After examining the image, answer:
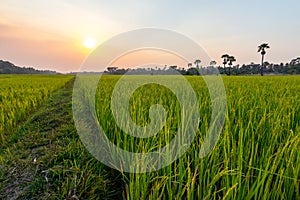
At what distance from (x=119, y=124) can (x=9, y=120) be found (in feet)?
6.25

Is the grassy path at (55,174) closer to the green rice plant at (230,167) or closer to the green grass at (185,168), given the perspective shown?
the green grass at (185,168)

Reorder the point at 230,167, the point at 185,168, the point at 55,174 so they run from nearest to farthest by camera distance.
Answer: the point at 230,167
the point at 185,168
the point at 55,174

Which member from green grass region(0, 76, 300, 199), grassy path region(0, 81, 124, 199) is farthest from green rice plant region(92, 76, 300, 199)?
grassy path region(0, 81, 124, 199)

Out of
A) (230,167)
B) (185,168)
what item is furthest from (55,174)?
(230,167)

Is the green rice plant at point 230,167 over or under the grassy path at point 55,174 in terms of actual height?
over

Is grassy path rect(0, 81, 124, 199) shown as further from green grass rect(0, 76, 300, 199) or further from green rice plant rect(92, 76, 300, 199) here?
green rice plant rect(92, 76, 300, 199)

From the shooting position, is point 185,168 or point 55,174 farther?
point 55,174

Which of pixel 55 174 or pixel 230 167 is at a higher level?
pixel 230 167

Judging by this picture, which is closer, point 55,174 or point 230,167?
point 230,167

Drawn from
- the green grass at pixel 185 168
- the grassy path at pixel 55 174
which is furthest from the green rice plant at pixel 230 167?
the grassy path at pixel 55 174

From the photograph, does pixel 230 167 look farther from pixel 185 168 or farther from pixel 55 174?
pixel 55 174

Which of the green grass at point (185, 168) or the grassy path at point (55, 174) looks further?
the grassy path at point (55, 174)

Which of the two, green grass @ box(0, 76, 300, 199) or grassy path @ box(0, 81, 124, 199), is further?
grassy path @ box(0, 81, 124, 199)

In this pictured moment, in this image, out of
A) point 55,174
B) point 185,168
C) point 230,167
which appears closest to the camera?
point 230,167
